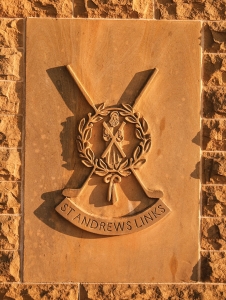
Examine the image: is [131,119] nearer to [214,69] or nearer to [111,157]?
[111,157]

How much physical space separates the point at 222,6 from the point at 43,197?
5.46 ft

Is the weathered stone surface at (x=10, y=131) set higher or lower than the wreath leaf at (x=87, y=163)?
higher

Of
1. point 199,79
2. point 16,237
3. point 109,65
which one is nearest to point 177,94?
point 199,79

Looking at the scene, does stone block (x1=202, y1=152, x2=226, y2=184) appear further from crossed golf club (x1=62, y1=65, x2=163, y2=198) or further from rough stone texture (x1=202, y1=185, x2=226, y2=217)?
crossed golf club (x1=62, y1=65, x2=163, y2=198)

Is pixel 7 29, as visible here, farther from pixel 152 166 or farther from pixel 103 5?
pixel 152 166

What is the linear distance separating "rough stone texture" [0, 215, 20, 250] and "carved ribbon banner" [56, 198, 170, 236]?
0.97 feet

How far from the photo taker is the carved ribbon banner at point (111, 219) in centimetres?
357

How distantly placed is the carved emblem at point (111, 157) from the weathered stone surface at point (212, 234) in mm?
276

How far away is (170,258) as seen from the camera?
3619 millimetres

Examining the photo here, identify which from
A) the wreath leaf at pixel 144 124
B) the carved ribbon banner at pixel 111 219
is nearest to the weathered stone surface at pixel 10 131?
the carved ribbon banner at pixel 111 219

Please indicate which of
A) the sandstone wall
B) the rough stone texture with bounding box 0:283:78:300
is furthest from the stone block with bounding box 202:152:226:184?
the rough stone texture with bounding box 0:283:78:300

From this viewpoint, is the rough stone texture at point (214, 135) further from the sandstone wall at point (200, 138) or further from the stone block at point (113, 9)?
the stone block at point (113, 9)

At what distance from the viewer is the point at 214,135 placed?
3625 mm

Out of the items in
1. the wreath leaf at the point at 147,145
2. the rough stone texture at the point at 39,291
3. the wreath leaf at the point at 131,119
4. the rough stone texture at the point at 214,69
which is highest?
the rough stone texture at the point at 214,69
